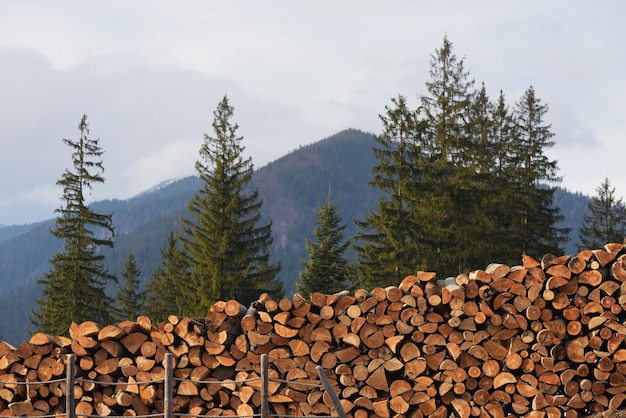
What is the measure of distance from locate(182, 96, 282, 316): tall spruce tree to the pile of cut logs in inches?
664

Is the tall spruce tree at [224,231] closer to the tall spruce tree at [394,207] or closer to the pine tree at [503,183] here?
the tall spruce tree at [394,207]

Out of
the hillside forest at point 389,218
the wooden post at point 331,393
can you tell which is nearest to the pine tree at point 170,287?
the hillside forest at point 389,218

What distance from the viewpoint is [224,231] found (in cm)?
2712

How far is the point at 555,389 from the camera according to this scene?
31.0ft

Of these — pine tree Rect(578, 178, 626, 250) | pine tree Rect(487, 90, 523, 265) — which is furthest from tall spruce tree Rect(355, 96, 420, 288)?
pine tree Rect(578, 178, 626, 250)

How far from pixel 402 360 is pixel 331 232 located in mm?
23390

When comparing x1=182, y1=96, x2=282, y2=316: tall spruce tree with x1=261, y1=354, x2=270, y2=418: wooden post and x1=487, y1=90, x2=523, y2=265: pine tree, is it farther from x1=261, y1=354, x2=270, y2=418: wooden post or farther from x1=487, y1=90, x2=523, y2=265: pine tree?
x1=261, y1=354, x2=270, y2=418: wooden post

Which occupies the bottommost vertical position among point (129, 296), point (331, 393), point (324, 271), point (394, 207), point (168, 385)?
point (331, 393)

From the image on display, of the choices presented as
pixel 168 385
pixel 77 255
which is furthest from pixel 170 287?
→ pixel 168 385

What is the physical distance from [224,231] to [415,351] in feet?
60.0

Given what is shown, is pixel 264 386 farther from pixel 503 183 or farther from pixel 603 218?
pixel 603 218

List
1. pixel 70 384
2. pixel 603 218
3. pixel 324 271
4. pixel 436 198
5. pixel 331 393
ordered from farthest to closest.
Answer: pixel 603 218 → pixel 324 271 → pixel 436 198 → pixel 70 384 → pixel 331 393

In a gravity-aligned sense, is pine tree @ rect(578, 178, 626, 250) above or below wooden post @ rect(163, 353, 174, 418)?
above

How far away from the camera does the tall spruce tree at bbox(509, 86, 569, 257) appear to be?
2998 cm
